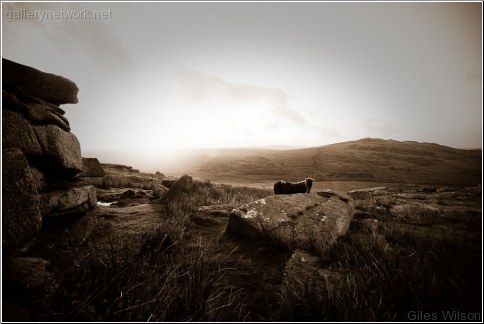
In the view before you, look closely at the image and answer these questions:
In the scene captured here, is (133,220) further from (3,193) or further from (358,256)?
(358,256)

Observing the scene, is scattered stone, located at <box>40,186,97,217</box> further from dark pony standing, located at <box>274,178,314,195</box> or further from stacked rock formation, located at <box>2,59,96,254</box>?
dark pony standing, located at <box>274,178,314,195</box>

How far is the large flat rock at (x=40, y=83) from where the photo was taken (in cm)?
373

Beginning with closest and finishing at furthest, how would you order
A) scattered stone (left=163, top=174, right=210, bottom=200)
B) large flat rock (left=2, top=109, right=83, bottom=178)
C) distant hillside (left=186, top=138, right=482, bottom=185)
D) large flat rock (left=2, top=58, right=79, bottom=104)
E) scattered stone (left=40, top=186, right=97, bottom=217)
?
large flat rock (left=2, top=109, right=83, bottom=178)
large flat rock (left=2, top=58, right=79, bottom=104)
scattered stone (left=40, top=186, right=97, bottom=217)
scattered stone (left=163, top=174, right=210, bottom=200)
distant hillside (left=186, top=138, right=482, bottom=185)

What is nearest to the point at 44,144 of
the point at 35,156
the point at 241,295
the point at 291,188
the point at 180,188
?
the point at 35,156

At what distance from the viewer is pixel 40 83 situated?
14.3ft

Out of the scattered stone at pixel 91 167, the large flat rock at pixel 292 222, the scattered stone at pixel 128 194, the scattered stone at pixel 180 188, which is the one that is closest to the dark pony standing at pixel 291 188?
the large flat rock at pixel 292 222

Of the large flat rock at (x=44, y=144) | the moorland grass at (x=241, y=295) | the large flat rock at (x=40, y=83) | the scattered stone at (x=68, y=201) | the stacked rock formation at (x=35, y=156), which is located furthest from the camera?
the scattered stone at (x=68, y=201)

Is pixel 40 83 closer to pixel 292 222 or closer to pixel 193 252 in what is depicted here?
pixel 193 252

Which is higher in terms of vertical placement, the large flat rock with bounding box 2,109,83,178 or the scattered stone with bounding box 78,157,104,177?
the large flat rock with bounding box 2,109,83,178

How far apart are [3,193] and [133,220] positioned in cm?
358

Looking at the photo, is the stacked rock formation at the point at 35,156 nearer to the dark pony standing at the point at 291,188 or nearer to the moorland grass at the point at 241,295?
the moorland grass at the point at 241,295

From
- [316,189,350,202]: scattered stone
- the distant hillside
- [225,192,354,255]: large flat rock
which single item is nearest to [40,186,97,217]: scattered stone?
[225,192,354,255]: large flat rock

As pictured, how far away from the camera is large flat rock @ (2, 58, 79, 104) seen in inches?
147

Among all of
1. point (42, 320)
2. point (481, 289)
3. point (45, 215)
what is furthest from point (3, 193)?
point (481, 289)
